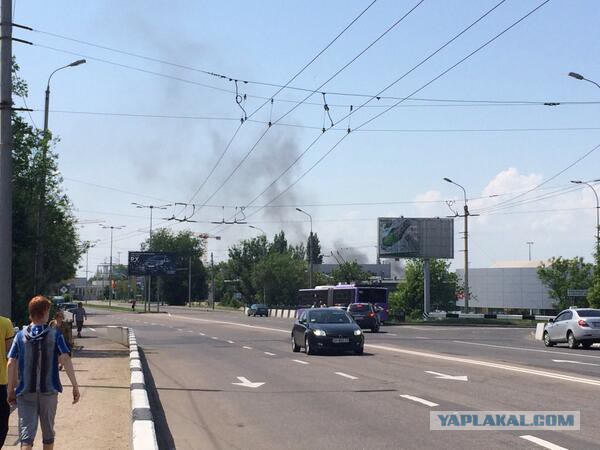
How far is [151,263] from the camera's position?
102875 millimetres

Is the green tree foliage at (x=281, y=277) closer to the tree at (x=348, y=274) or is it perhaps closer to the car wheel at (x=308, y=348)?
the tree at (x=348, y=274)

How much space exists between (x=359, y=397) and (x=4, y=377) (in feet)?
23.8

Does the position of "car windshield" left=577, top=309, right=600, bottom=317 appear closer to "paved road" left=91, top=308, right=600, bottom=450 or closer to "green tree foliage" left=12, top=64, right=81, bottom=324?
"paved road" left=91, top=308, right=600, bottom=450

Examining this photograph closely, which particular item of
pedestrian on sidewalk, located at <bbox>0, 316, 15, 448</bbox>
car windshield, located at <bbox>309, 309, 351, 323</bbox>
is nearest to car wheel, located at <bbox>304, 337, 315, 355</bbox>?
car windshield, located at <bbox>309, 309, 351, 323</bbox>

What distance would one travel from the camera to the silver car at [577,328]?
99.7 ft

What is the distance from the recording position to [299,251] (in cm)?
17475

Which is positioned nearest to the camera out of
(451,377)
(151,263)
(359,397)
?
(359,397)

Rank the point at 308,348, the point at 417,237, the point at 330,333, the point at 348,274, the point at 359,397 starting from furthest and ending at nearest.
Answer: the point at 348,274 → the point at 417,237 → the point at 308,348 → the point at 330,333 → the point at 359,397

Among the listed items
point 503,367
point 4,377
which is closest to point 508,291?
point 503,367

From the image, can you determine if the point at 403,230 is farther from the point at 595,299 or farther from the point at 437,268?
the point at 595,299

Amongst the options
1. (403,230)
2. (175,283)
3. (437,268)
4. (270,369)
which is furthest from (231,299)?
(270,369)

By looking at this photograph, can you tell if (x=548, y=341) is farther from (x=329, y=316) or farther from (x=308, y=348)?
(x=308, y=348)

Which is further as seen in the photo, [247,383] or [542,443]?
[247,383]

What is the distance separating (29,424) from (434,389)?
29.6 ft
